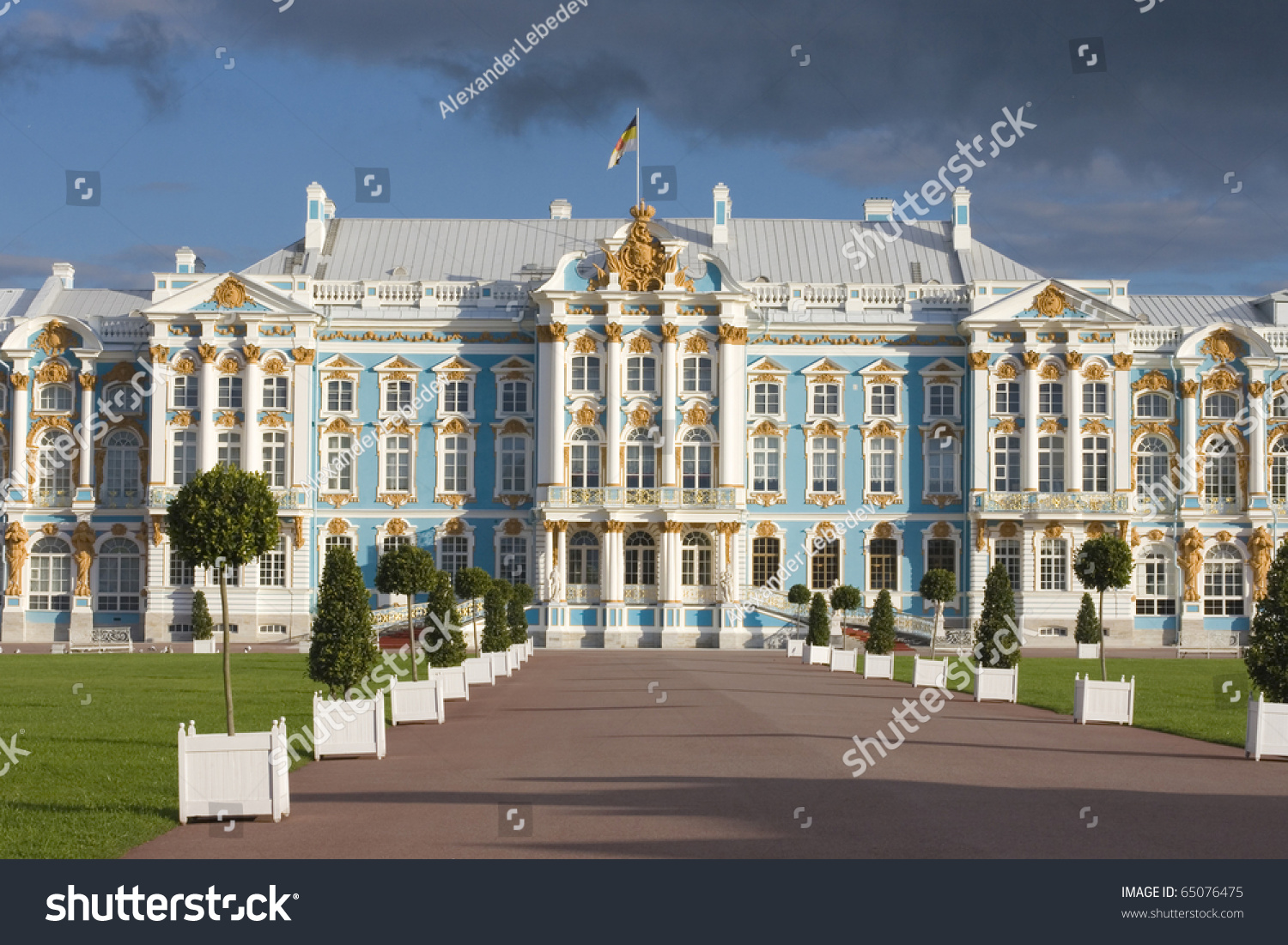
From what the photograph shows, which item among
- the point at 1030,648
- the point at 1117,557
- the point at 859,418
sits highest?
the point at 859,418

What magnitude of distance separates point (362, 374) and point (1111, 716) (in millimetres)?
36849

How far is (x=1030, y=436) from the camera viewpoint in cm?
5516

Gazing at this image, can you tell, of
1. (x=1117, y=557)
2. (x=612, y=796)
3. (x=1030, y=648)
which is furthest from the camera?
(x=1030, y=648)

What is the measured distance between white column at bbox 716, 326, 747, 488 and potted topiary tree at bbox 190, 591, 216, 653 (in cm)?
1748

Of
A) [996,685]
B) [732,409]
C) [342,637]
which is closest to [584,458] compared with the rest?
[732,409]

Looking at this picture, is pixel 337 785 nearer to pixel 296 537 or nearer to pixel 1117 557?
pixel 1117 557

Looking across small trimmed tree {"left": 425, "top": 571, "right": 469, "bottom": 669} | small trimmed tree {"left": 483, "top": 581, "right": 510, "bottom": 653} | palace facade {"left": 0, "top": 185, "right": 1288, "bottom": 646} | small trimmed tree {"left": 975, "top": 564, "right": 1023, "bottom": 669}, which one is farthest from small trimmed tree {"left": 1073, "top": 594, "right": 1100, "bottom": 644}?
small trimmed tree {"left": 425, "top": 571, "right": 469, "bottom": 669}

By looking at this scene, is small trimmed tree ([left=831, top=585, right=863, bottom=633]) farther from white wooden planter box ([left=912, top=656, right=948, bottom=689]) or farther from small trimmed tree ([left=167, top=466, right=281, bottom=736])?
small trimmed tree ([left=167, top=466, right=281, bottom=736])

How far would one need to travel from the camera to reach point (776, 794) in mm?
15367

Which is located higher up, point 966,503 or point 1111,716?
point 966,503

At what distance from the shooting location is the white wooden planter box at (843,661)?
38.8 meters

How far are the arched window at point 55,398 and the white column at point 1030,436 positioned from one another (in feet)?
110

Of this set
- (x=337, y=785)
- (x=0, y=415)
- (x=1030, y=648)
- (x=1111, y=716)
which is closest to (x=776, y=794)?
(x=337, y=785)

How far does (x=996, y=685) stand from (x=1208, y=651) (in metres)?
25.6
